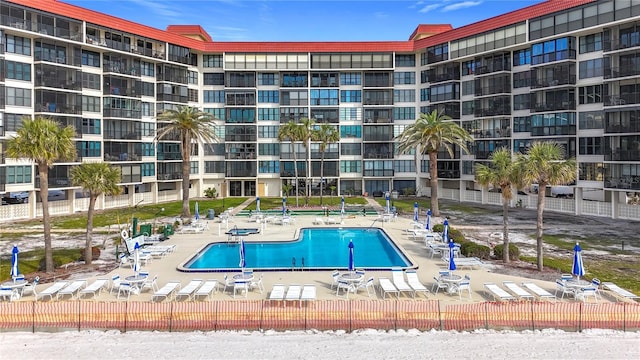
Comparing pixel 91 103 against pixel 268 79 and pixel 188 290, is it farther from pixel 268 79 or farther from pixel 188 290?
pixel 188 290

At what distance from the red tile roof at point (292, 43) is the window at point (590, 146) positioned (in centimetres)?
1407

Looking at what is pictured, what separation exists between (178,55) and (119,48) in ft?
31.8

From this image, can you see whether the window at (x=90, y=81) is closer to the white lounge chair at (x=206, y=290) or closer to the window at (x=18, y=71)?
the window at (x=18, y=71)

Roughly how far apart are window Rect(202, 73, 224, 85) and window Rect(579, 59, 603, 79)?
48.1 m

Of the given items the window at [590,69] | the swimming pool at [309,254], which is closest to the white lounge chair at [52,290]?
the swimming pool at [309,254]

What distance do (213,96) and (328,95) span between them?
17.3 metres

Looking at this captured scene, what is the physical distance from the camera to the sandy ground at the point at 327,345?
17.4 meters

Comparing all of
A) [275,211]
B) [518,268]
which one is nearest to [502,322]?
[518,268]

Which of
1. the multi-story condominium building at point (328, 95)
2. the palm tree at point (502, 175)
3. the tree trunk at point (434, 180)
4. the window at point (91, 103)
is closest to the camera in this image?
the palm tree at point (502, 175)

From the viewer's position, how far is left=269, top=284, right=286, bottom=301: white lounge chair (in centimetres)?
2208

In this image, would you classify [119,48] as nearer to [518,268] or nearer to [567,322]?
[518,268]

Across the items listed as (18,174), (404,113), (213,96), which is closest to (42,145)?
(18,174)

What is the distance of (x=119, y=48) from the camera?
201 feet

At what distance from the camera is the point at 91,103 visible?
5925cm
